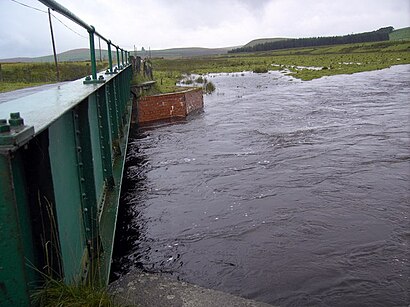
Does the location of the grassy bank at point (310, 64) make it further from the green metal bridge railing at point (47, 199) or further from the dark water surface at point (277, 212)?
the green metal bridge railing at point (47, 199)

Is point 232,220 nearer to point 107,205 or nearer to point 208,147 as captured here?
point 107,205

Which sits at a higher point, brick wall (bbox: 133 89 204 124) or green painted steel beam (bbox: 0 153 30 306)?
green painted steel beam (bbox: 0 153 30 306)

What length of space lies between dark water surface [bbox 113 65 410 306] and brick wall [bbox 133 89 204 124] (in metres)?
3.02

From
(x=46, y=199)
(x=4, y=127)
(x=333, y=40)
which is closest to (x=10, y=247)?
(x=46, y=199)

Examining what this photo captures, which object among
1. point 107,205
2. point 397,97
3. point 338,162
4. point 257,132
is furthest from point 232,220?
point 397,97

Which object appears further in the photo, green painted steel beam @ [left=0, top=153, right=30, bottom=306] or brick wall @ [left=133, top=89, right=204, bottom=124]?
brick wall @ [left=133, top=89, right=204, bottom=124]

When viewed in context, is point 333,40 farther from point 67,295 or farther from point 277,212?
point 67,295

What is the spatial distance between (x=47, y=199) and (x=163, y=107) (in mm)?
16272

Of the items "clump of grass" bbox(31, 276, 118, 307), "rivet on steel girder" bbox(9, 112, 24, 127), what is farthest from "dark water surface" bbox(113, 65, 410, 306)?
"rivet on steel girder" bbox(9, 112, 24, 127)

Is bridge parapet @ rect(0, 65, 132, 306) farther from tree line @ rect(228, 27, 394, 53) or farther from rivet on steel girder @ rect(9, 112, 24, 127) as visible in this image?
tree line @ rect(228, 27, 394, 53)

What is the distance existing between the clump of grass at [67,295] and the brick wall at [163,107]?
15042mm

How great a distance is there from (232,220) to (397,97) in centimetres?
1863

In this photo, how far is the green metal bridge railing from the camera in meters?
2.04

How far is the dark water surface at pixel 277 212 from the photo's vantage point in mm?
5312
